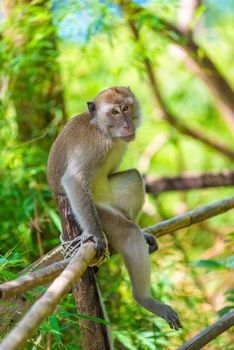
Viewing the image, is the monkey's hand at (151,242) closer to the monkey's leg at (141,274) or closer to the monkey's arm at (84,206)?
the monkey's leg at (141,274)

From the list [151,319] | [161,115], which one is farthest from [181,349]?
[161,115]

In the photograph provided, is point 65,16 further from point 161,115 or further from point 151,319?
point 161,115

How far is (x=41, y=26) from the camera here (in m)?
5.13

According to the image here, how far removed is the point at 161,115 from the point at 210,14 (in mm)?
3160

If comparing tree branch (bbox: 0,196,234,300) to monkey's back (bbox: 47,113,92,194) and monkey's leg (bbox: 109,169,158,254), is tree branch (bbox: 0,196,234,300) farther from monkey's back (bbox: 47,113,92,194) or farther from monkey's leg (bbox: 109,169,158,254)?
monkey's back (bbox: 47,113,92,194)

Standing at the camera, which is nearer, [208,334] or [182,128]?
[208,334]

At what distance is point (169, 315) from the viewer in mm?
3461

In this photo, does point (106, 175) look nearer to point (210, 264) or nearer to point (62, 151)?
point (62, 151)

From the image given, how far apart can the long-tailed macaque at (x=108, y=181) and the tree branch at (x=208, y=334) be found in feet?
0.71

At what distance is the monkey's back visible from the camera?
3722 millimetres

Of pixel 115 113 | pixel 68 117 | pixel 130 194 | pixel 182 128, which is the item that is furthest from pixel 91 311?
pixel 182 128

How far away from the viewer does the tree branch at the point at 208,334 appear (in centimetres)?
315

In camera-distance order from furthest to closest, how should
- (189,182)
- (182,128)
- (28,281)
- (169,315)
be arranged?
(182,128) < (189,182) < (169,315) < (28,281)

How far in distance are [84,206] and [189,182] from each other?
10.7 ft
